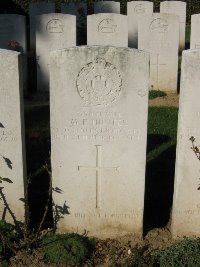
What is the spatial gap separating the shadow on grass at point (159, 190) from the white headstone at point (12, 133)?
57.1 inches

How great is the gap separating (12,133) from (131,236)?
1.63 meters

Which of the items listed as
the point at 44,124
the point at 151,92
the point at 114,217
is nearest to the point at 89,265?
the point at 114,217

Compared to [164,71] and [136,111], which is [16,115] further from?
[164,71]

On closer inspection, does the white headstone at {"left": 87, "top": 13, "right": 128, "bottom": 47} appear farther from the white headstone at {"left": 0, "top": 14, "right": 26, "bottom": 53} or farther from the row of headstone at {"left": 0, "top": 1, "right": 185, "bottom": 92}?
the white headstone at {"left": 0, "top": 14, "right": 26, "bottom": 53}

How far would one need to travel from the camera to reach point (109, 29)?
33.6ft

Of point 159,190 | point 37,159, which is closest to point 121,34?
point 37,159

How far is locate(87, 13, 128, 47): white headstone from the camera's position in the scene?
1020 cm

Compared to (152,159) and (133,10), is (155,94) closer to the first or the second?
(152,159)

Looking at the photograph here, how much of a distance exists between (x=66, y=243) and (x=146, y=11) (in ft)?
37.8

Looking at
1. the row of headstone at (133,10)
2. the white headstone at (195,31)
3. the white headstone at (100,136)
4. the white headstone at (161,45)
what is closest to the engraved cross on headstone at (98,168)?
the white headstone at (100,136)

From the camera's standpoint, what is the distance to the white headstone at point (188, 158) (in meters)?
4.46

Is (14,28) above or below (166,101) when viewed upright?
above

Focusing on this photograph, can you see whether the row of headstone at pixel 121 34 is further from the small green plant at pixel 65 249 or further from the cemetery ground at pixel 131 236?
the small green plant at pixel 65 249

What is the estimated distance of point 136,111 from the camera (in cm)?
460
